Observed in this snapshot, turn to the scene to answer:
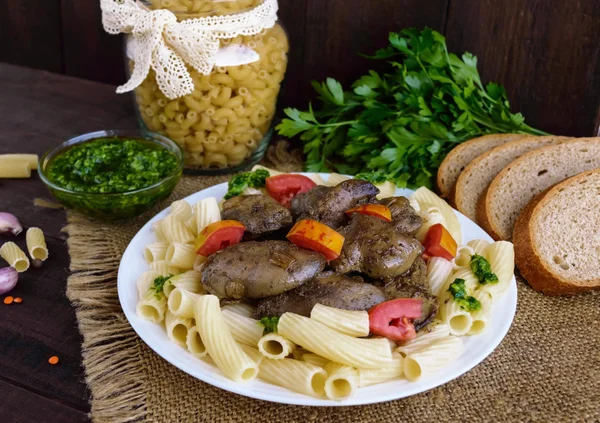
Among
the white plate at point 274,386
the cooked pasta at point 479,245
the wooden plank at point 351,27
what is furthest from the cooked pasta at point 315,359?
the wooden plank at point 351,27

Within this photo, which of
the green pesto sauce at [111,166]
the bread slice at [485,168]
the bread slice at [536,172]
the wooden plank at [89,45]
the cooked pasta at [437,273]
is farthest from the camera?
the wooden plank at [89,45]

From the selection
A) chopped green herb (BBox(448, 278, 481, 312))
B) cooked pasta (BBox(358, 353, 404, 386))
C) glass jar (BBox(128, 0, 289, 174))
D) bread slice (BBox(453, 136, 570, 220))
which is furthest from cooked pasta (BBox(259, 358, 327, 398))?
glass jar (BBox(128, 0, 289, 174))

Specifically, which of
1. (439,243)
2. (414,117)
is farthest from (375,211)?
(414,117)

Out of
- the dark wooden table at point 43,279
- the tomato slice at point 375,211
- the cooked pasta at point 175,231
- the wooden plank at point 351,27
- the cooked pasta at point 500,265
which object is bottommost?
the dark wooden table at point 43,279

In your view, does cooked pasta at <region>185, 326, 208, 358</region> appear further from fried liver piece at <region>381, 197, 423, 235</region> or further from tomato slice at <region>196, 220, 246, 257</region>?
fried liver piece at <region>381, 197, 423, 235</region>

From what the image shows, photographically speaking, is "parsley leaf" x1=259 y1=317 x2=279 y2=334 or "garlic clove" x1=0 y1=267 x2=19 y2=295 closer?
"parsley leaf" x1=259 y1=317 x2=279 y2=334

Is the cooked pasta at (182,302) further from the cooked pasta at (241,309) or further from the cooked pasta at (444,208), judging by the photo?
the cooked pasta at (444,208)
